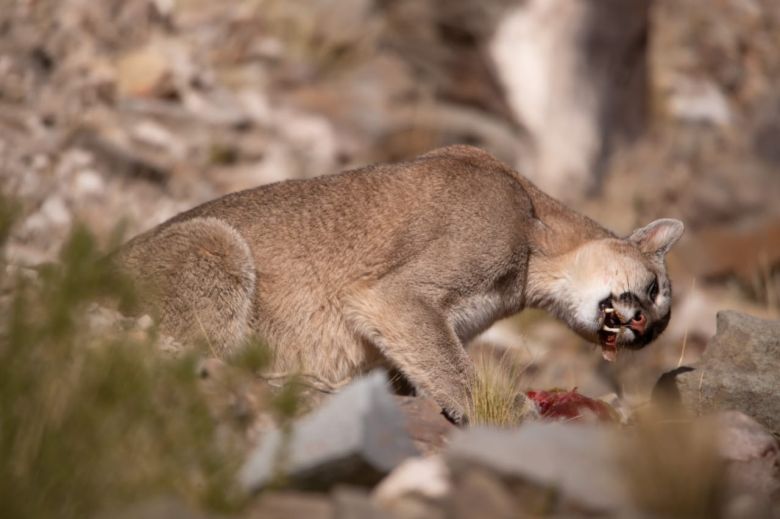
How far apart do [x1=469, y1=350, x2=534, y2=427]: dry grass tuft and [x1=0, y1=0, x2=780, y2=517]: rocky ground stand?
42 cm

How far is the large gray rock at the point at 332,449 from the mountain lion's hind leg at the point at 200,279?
2.90 metres

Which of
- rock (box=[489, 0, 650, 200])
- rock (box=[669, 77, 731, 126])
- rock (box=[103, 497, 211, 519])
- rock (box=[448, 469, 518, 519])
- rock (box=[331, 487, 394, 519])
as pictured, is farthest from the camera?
rock (box=[669, 77, 731, 126])

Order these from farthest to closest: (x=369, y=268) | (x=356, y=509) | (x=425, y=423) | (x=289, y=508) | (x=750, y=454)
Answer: (x=369, y=268) → (x=425, y=423) → (x=750, y=454) → (x=289, y=508) → (x=356, y=509)

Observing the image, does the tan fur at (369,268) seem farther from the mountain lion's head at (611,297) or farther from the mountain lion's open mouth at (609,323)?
the mountain lion's open mouth at (609,323)

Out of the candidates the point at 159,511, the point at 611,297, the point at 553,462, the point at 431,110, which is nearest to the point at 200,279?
the point at 611,297

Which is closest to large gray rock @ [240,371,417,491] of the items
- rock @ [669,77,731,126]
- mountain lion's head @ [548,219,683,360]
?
mountain lion's head @ [548,219,683,360]

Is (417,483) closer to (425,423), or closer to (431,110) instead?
(425,423)

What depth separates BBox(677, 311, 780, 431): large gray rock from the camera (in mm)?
8688

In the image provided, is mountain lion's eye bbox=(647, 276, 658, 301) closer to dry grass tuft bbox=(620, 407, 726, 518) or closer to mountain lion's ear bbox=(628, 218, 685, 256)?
mountain lion's ear bbox=(628, 218, 685, 256)

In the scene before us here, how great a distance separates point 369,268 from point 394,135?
1086cm

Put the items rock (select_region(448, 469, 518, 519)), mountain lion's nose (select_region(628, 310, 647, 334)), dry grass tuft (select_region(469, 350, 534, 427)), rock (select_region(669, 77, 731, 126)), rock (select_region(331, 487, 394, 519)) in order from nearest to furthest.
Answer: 1. rock (select_region(331, 487, 394, 519))
2. rock (select_region(448, 469, 518, 519))
3. dry grass tuft (select_region(469, 350, 534, 427))
4. mountain lion's nose (select_region(628, 310, 647, 334))
5. rock (select_region(669, 77, 731, 126))

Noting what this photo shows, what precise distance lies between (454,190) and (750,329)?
8.33ft

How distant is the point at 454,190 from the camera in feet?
31.8

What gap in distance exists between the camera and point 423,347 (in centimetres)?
900
